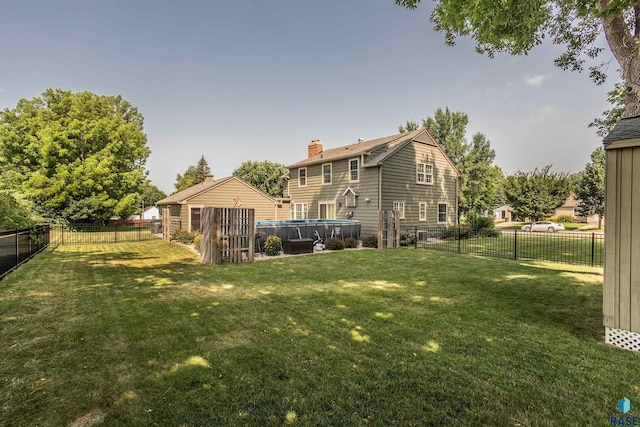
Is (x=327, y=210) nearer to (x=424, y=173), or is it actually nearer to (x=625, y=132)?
(x=424, y=173)

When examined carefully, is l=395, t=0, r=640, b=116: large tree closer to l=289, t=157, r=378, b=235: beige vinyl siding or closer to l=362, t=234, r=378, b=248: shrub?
l=289, t=157, r=378, b=235: beige vinyl siding

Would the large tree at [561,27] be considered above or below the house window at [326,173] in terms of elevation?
above

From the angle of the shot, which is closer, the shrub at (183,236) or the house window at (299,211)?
the shrub at (183,236)

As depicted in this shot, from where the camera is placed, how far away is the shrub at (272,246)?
12266 millimetres

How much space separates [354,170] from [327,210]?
3.51m

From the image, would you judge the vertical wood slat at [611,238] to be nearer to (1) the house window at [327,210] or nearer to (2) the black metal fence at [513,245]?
(2) the black metal fence at [513,245]

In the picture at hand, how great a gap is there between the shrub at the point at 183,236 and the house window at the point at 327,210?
8.43m

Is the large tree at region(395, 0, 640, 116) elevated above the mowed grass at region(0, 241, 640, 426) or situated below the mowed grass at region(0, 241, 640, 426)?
above

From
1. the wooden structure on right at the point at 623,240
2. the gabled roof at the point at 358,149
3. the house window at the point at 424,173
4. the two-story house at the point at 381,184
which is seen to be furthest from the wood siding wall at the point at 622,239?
the house window at the point at 424,173

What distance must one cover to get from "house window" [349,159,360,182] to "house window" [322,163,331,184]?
74.8 inches

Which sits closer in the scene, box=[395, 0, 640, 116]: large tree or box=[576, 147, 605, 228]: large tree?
box=[395, 0, 640, 116]: large tree

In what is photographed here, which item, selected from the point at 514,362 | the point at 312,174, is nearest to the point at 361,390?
the point at 514,362

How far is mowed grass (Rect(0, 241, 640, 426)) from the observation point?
2.57m

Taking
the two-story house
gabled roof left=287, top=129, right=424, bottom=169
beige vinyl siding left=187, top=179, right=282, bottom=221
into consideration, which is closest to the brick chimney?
gabled roof left=287, top=129, right=424, bottom=169
